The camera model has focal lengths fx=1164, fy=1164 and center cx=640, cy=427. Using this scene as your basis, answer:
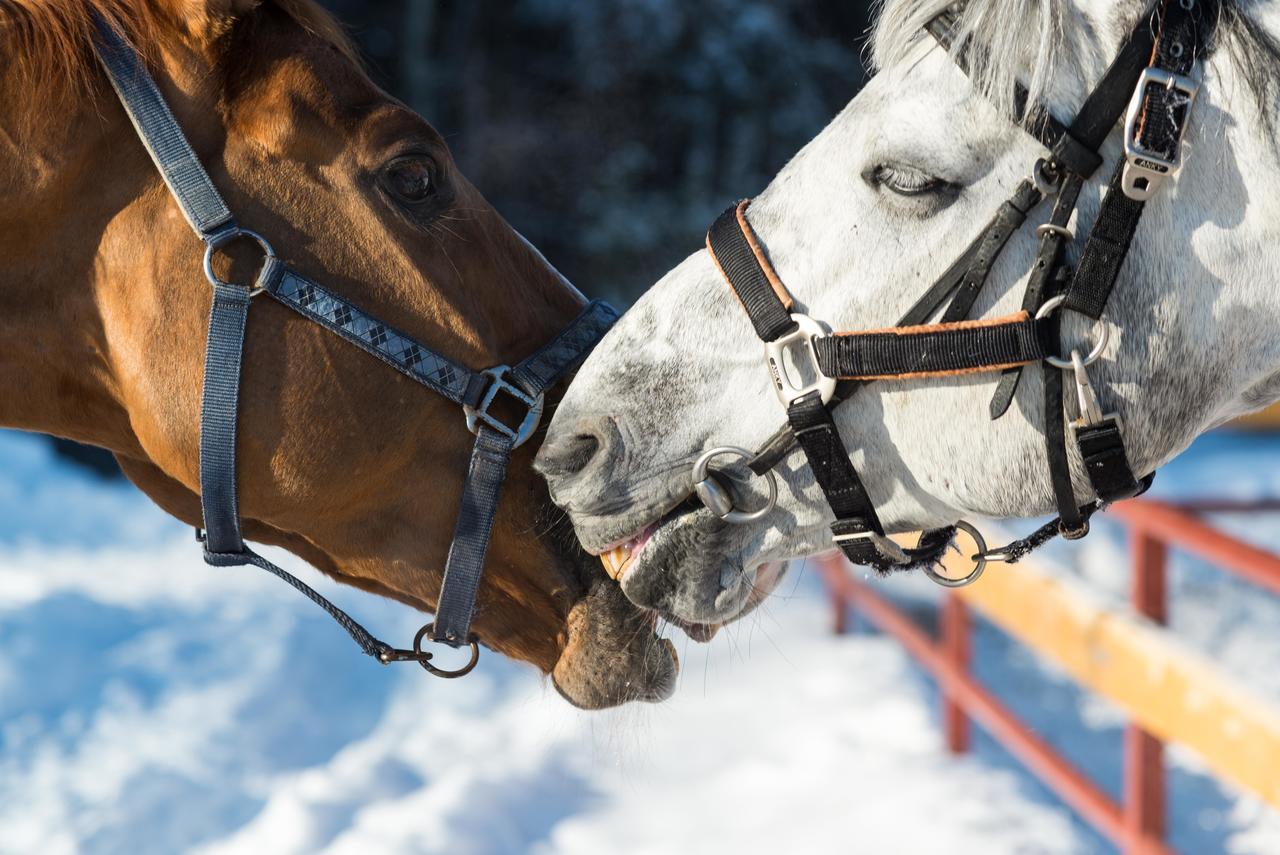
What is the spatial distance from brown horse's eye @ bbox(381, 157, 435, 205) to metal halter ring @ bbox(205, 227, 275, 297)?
9.6 inches

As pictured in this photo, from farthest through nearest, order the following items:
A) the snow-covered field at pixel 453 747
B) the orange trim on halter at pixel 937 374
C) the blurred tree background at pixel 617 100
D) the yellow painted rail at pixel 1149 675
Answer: the blurred tree background at pixel 617 100, the snow-covered field at pixel 453 747, the yellow painted rail at pixel 1149 675, the orange trim on halter at pixel 937 374

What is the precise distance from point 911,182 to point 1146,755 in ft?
7.98

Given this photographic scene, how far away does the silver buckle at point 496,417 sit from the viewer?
6.74ft

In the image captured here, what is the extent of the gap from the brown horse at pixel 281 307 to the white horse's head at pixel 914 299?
0.83 ft

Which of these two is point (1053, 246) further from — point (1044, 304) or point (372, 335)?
point (372, 335)

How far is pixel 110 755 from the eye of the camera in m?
4.64

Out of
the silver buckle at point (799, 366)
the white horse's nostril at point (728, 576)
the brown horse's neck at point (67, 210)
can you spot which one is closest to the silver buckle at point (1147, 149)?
the silver buckle at point (799, 366)

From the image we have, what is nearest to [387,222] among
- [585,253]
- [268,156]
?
[268,156]

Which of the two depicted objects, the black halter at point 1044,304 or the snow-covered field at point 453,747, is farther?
the snow-covered field at point 453,747

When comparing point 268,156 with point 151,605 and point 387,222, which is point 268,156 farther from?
point 151,605

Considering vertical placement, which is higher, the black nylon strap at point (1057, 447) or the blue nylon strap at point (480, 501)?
the black nylon strap at point (1057, 447)

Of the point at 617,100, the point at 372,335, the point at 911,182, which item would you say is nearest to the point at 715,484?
the point at 911,182

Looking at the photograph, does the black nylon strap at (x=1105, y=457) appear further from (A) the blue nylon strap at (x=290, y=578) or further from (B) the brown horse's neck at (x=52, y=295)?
(B) the brown horse's neck at (x=52, y=295)

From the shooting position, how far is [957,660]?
4.98m
